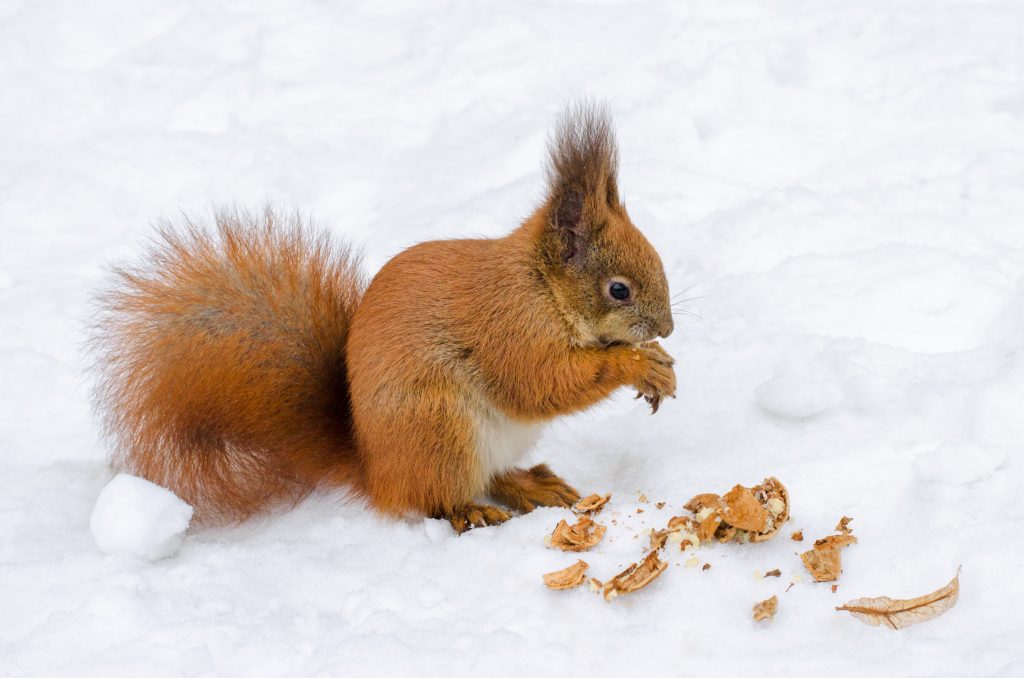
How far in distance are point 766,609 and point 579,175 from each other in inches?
36.6

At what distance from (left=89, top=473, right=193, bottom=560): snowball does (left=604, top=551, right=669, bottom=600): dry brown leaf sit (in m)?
0.83

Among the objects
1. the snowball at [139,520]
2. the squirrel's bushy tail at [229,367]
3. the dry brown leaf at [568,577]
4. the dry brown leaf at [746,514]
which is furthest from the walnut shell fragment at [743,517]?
the snowball at [139,520]

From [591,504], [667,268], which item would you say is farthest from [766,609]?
[667,268]

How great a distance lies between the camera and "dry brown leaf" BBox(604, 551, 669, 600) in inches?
71.4

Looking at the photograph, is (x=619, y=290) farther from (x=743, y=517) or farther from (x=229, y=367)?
(x=229, y=367)

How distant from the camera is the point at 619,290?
7.20ft

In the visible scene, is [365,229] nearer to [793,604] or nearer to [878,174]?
[878,174]

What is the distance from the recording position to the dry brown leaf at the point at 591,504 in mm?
2072

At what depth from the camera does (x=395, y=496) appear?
2.20 m

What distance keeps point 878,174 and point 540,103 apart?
120 centimetres

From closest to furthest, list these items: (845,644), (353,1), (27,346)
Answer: (845,644), (27,346), (353,1)

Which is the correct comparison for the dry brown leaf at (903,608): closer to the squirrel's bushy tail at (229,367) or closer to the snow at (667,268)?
the snow at (667,268)

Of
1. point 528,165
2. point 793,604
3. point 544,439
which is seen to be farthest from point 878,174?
point 793,604

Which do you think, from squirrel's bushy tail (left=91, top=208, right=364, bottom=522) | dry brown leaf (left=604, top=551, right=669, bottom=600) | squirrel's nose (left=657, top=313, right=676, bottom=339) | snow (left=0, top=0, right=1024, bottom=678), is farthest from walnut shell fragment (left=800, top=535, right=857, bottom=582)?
squirrel's bushy tail (left=91, top=208, right=364, bottom=522)
